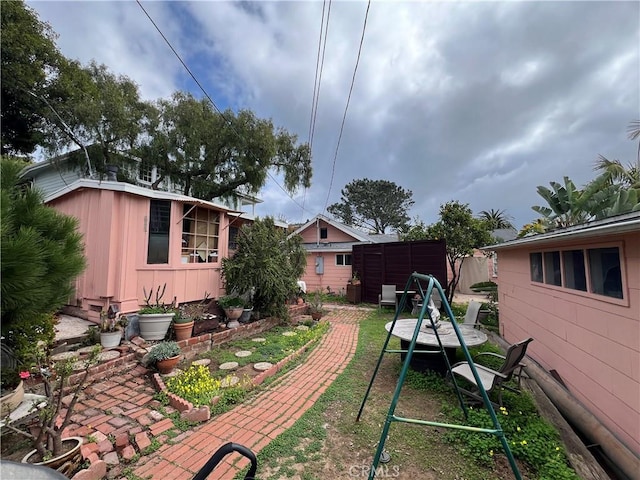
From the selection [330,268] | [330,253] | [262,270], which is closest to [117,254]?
[262,270]

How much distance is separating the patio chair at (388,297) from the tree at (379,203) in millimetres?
23834

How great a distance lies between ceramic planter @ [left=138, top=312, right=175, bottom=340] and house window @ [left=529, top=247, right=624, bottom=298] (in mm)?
6763

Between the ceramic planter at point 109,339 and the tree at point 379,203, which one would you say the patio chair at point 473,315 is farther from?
the tree at point 379,203

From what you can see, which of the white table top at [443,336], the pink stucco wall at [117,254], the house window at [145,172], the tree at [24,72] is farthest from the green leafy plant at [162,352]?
the house window at [145,172]

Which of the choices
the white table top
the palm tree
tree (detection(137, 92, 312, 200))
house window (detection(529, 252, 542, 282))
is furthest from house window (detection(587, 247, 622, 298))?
the palm tree

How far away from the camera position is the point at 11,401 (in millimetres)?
2525

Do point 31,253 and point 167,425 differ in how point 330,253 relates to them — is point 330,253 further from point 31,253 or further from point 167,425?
point 31,253

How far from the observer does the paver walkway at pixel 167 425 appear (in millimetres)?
2430

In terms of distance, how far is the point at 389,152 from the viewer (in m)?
13.8

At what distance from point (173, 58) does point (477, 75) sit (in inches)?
279

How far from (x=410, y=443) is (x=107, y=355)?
4.71m

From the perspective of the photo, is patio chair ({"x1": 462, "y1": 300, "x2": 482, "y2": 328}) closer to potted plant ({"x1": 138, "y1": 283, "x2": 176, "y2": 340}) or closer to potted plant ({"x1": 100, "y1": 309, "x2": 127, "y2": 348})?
potted plant ({"x1": 138, "y1": 283, "x2": 176, "y2": 340})

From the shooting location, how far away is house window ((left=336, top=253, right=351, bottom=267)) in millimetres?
13516

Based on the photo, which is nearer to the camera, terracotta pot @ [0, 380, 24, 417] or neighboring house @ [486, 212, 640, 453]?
terracotta pot @ [0, 380, 24, 417]
